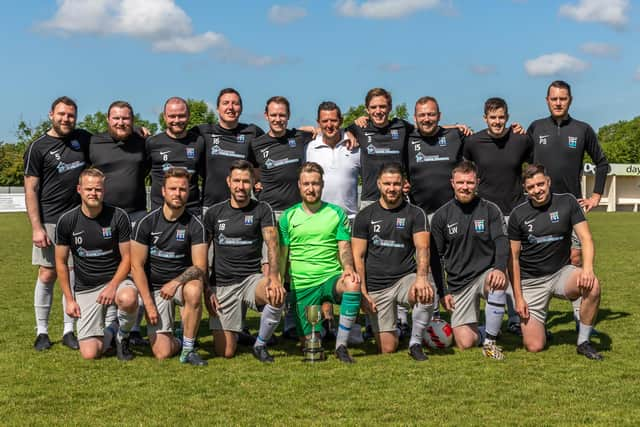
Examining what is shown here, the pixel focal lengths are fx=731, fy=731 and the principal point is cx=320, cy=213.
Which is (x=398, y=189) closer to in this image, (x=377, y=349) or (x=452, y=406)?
(x=377, y=349)

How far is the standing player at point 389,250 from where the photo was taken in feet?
19.9

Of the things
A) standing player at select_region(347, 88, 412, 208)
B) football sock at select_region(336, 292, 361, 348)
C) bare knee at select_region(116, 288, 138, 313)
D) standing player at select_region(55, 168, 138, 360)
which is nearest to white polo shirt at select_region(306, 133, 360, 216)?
Result: standing player at select_region(347, 88, 412, 208)

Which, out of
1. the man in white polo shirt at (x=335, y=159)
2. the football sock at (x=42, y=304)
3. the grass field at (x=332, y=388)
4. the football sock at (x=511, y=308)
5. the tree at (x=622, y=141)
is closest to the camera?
the grass field at (x=332, y=388)

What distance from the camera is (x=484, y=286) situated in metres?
6.20

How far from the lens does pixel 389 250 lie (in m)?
6.21

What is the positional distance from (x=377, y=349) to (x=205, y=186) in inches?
91.3

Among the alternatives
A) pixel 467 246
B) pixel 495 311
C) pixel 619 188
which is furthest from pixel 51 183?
pixel 619 188

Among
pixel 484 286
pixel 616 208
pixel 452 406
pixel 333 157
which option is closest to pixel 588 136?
pixel 484 286

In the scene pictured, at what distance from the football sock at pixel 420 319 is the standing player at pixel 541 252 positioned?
77cm

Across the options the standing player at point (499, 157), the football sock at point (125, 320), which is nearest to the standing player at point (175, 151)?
the football sock at point (125, 320)

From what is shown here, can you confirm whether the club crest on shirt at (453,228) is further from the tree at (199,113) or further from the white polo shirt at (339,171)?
the tree at (199,113)

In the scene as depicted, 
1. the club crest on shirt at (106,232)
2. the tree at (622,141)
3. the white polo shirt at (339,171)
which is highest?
the tree at (622,141)

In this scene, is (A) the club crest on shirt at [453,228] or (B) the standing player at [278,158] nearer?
(A) the club crest on shirt at [453,228]

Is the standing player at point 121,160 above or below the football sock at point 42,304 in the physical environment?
above
